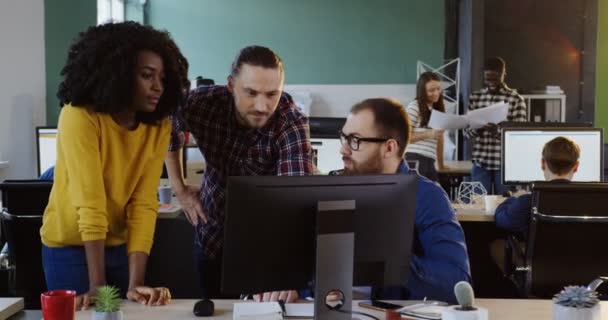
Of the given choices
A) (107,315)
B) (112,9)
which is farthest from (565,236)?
(112,9)

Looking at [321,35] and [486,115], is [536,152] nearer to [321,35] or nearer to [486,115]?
[486,115]

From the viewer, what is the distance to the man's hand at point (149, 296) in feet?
7.29

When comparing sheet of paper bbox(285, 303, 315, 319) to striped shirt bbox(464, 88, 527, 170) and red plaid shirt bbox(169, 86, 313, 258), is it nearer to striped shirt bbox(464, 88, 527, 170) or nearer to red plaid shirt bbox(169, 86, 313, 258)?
red plaid shirt bbox(169, 86, 313, 258)

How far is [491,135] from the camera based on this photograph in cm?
604

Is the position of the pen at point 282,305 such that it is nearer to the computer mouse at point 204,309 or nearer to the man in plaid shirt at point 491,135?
the computer mouse at point 204,309

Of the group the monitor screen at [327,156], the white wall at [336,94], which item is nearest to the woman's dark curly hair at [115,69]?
the monitor screen at [327,156]

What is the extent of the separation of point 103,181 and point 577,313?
1345mm

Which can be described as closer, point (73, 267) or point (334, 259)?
point (334, 259)

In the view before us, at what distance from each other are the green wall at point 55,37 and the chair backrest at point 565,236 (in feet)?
11.0

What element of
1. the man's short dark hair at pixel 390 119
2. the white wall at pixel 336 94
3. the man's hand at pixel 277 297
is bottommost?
the man's hand at pixel 277 297

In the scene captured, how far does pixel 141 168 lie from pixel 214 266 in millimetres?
723

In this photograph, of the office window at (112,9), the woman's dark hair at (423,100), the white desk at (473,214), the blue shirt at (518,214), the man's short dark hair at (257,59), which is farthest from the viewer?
the office window at (112,9)

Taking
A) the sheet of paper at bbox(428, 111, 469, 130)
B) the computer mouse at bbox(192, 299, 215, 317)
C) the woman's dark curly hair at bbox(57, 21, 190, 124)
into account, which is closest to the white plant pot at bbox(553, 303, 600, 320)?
the computer mouse at bbox(192, 299, 215, 317)

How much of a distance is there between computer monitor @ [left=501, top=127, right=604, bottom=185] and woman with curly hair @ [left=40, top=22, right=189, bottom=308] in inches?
107
